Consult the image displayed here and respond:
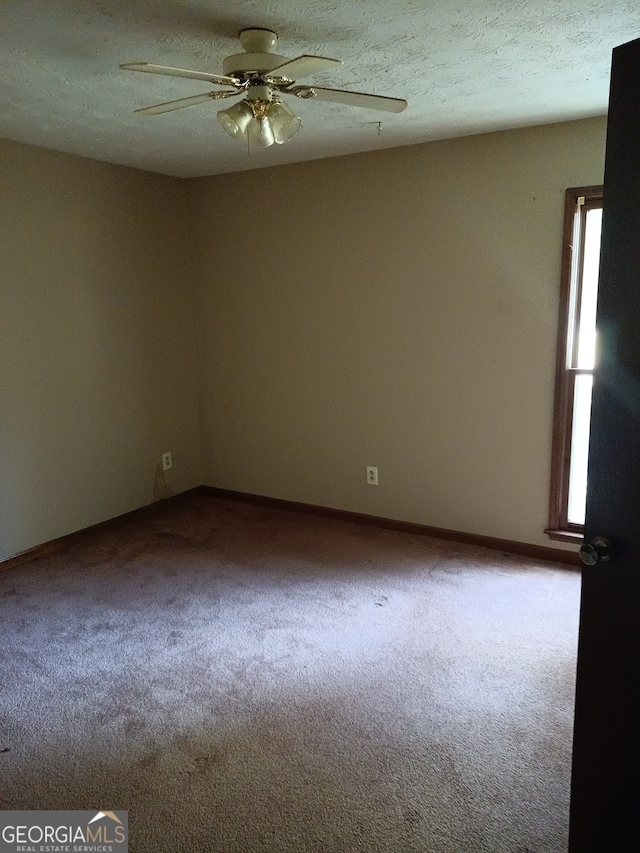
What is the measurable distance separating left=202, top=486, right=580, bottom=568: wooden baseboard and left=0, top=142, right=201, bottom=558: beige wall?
51 centimetres

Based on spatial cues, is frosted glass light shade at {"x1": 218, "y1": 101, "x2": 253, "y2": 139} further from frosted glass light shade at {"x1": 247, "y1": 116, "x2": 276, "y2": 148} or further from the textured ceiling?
the textured ceiling

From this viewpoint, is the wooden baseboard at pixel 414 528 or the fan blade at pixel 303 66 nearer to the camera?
the fan blade at pixel 303 66

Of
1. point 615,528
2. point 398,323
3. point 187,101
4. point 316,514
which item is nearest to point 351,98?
point 187,101

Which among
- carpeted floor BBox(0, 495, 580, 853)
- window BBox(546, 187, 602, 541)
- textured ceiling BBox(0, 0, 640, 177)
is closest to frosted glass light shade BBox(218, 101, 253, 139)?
textured ceiling BBox(0, 0, 640, 177)

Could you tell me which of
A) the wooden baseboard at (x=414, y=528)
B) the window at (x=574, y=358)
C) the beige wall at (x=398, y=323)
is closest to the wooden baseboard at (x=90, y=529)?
the wooden baseboard at (x=414, y=528)

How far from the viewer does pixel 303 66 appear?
1.84 m

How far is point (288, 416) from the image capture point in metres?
4.44

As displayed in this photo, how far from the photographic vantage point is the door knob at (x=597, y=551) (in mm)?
1425

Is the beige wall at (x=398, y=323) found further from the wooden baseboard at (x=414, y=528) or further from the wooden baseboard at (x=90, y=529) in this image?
the wooden baseboard at (x=90, y=529)

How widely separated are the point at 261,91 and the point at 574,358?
2.20m

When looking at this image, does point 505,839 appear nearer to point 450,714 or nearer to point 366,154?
point 450,714

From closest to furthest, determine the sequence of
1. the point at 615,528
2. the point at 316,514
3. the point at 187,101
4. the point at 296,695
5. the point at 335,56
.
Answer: the point at 615,528 → the point at 187,101 → the point at 335,56 → the point at 296,695 → the point at 316,514

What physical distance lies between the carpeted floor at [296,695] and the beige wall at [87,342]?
1.48 ft

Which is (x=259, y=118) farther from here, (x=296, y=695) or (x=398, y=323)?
(x=296, y=695)
